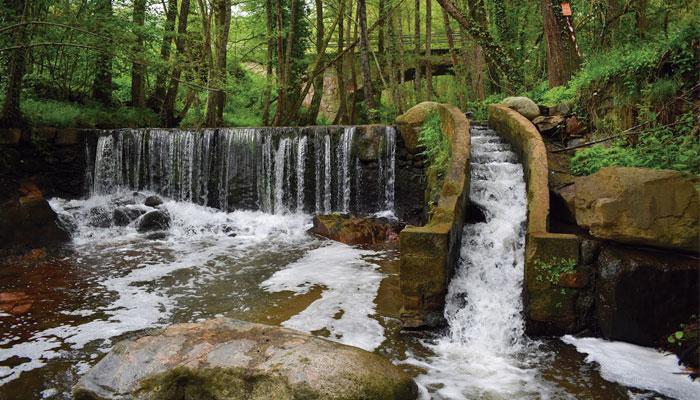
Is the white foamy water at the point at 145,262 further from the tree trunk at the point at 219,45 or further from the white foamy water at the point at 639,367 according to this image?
the white foamy water at the point at 639,367

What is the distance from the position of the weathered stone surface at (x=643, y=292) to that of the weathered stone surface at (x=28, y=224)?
10.0 meters

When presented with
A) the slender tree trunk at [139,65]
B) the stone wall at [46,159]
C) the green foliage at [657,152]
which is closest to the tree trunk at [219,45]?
the slender tree trunk at [139,65]

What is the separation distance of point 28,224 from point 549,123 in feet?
34.1

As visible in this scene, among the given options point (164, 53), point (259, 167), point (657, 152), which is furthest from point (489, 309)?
point (164, 53)

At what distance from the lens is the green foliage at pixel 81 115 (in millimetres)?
13141

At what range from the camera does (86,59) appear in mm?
14547

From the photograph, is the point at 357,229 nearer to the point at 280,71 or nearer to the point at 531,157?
the point at 531,157

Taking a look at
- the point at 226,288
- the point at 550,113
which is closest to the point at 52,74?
the point at 226,288

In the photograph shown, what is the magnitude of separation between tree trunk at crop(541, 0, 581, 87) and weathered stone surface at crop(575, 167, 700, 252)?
20.9ft

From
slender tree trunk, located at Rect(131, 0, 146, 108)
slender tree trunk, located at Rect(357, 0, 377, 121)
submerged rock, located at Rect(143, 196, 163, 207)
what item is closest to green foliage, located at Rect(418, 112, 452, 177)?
slender tree trunk, located at Rect(357, 0, 377, 121)

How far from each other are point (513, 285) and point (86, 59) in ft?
47.4

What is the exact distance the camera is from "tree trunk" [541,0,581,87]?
414 inches

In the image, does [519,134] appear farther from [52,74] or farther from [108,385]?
[52,74]

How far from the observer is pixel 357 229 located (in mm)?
10023
